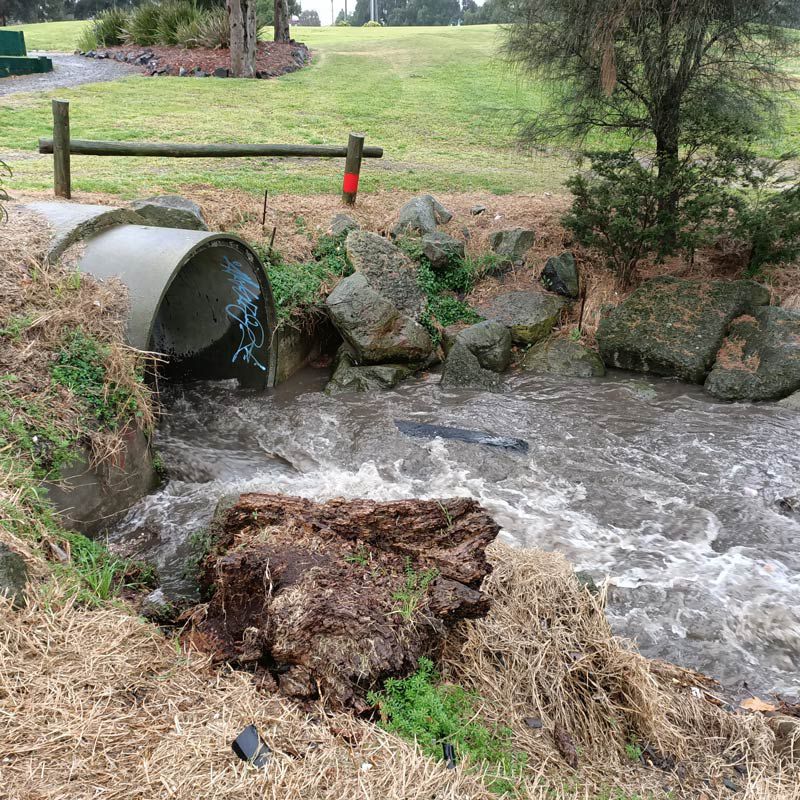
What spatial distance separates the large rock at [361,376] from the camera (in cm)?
902

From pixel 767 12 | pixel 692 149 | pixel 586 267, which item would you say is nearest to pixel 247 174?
pixel 586 267

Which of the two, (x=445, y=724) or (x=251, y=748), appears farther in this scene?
(x=445, y=724)

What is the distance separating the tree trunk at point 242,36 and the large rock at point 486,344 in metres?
18.9

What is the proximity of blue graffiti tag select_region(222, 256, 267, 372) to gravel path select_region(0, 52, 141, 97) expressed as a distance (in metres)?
16.2

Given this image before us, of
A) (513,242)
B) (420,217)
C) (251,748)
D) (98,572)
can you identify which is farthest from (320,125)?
(251,748)

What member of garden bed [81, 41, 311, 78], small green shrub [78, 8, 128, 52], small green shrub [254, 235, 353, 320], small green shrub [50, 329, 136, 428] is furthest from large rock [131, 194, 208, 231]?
small green shrub [78, 8, 128, 52]

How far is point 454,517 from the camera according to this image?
4.32 meters

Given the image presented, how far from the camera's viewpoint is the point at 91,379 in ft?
19.1

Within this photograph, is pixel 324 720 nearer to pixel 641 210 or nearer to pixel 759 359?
pixel 759 359

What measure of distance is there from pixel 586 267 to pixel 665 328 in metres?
1.88

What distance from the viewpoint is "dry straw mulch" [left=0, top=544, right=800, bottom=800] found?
280 centimetres

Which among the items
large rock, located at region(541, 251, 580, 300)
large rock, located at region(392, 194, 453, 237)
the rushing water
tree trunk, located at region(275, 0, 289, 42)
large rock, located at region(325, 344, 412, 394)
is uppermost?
tree trunk, located at region(275, 0, 289, 42)

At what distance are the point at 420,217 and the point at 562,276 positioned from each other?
246 centimetres

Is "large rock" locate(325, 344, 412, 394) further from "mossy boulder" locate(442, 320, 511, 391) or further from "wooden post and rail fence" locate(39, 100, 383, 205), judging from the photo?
"wooden post and rail fence" locate(39, 100, 383, 205)
